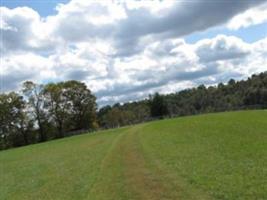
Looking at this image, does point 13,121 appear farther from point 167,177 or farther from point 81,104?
point 167,177

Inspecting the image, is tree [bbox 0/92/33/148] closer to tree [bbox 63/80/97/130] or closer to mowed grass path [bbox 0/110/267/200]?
tree [bbox 63/80/97/130]

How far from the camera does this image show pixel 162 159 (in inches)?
860

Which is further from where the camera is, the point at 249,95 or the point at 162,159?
the point at 249,95

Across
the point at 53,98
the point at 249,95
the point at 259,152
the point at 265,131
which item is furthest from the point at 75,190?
the point at 249,95

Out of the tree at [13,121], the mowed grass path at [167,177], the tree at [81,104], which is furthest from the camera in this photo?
the tree at [81,104]

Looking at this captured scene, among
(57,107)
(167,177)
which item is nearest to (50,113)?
(57,107)

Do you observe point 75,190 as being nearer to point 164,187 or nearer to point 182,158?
point 164,187

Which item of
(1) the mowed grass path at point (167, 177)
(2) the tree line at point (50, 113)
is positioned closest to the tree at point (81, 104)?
(2) the tree line at point (50, 113)

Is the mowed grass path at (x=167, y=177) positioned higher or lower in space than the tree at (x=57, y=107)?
lower

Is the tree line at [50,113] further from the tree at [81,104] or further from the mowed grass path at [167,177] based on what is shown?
the mowed grass path at [167,177]

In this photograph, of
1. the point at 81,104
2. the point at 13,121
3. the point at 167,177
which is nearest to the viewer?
the point at 167,177

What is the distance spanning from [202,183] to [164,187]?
1.27 metres

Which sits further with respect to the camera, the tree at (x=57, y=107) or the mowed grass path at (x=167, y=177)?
the tree at (x=57, y=107)

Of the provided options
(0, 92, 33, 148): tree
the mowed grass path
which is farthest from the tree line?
the mowed grass path
